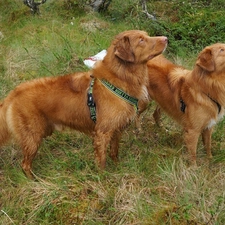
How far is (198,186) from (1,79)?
14.4ft

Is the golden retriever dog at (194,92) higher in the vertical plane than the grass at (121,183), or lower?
higher

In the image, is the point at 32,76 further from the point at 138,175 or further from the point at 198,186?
the point at 198,186

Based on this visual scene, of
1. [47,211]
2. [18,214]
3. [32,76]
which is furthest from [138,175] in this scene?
[32,76]

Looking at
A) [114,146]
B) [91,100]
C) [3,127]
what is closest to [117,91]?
[91,100]

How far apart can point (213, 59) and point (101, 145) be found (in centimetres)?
164

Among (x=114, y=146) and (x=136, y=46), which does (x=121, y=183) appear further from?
(x=136, y=46)

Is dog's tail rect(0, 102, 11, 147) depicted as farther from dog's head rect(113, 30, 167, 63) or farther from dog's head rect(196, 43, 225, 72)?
dog's head rect(196, 43, 225, 72)

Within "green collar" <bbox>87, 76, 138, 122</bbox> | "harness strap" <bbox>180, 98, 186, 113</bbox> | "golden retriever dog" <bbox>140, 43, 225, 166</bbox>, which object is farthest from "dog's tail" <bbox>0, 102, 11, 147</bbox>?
"harness strap" <bbox>180, 98, 186, 113</bbox>

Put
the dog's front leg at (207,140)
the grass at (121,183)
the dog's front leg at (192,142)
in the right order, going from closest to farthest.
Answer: the grass at (121,183) < the dog's front leg at (192,142) < the dog's front leg at (207,140)

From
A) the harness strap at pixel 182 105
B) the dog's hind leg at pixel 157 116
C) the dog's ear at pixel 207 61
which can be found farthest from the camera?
the dog's hind leg at pixel 157 116

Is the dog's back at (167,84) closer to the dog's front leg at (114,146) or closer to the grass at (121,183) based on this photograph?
the grass at (121,183)

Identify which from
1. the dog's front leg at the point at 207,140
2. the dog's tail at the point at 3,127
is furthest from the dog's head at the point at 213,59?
the dog's tail at the point at 3,127

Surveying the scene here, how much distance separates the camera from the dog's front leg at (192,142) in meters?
4.70

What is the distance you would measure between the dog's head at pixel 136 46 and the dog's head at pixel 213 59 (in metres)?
0.52
